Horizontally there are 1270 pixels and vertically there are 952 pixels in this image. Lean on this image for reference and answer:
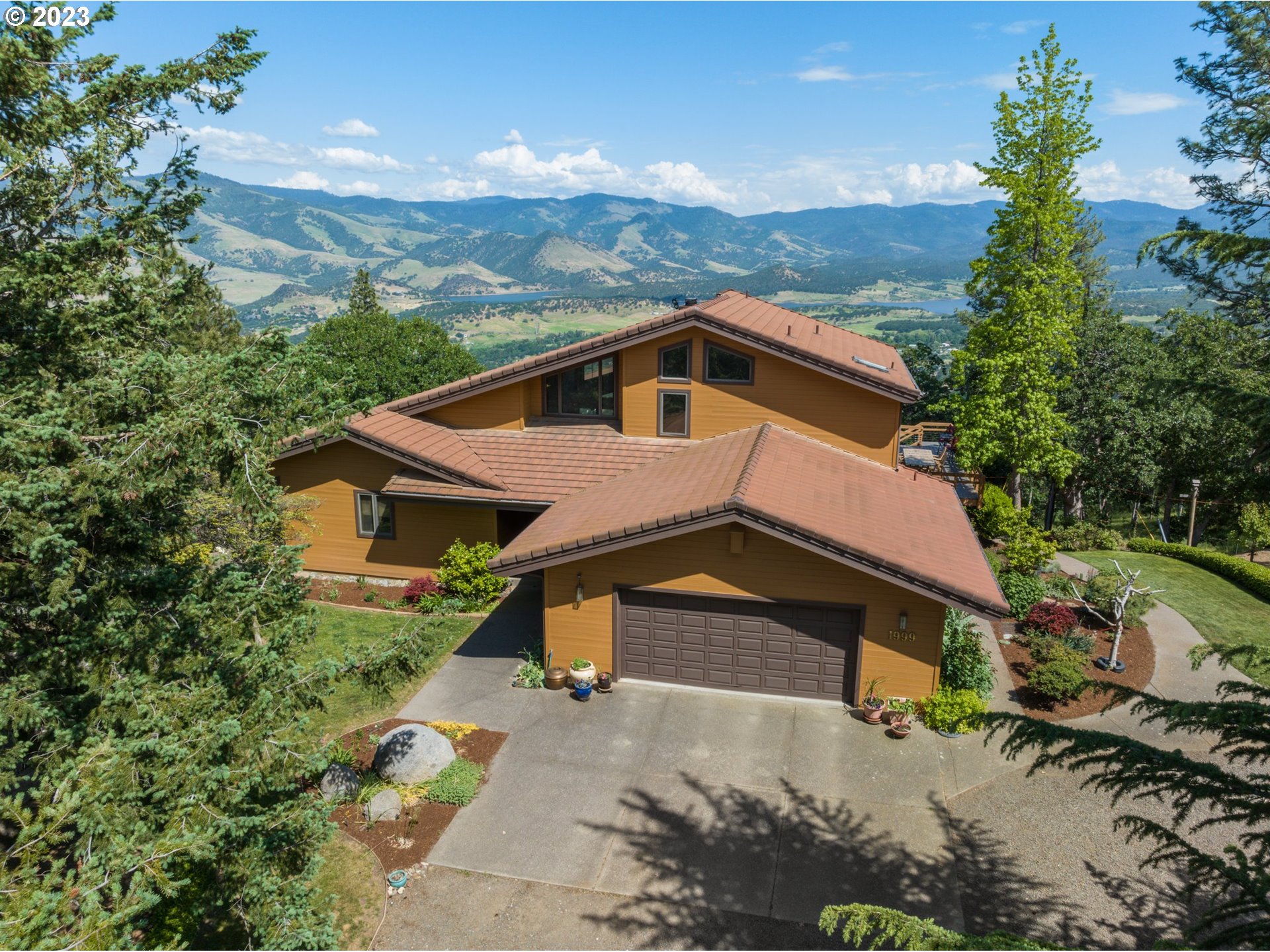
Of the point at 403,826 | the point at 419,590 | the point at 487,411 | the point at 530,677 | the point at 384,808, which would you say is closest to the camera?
the point at 403,826

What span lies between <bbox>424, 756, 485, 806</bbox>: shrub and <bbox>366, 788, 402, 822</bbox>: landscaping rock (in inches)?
23.4

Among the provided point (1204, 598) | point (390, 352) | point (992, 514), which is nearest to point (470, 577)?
point (992, 514)

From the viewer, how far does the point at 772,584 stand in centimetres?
1594

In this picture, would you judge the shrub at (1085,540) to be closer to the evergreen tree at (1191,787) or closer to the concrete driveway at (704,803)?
the concrete driveway at (704,803)

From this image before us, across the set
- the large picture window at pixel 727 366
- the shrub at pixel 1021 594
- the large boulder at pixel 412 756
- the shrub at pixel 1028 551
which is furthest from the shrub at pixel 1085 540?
the large boulder at pixel 412 756

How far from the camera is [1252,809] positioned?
6078 millimetres

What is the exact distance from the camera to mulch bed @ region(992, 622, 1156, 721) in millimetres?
15977

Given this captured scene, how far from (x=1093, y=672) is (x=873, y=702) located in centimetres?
608

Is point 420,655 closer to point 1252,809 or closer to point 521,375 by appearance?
point 1252,809

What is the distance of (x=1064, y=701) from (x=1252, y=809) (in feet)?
36.4

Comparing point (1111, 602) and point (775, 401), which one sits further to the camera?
point (775, 401)

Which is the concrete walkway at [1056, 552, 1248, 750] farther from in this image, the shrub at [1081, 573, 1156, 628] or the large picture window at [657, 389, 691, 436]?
the large picture window at [657, 389, 691, 436]

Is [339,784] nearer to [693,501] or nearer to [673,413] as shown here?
[693,501]

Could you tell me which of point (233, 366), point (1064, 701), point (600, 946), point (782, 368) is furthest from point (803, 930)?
→ point (782, 368)
